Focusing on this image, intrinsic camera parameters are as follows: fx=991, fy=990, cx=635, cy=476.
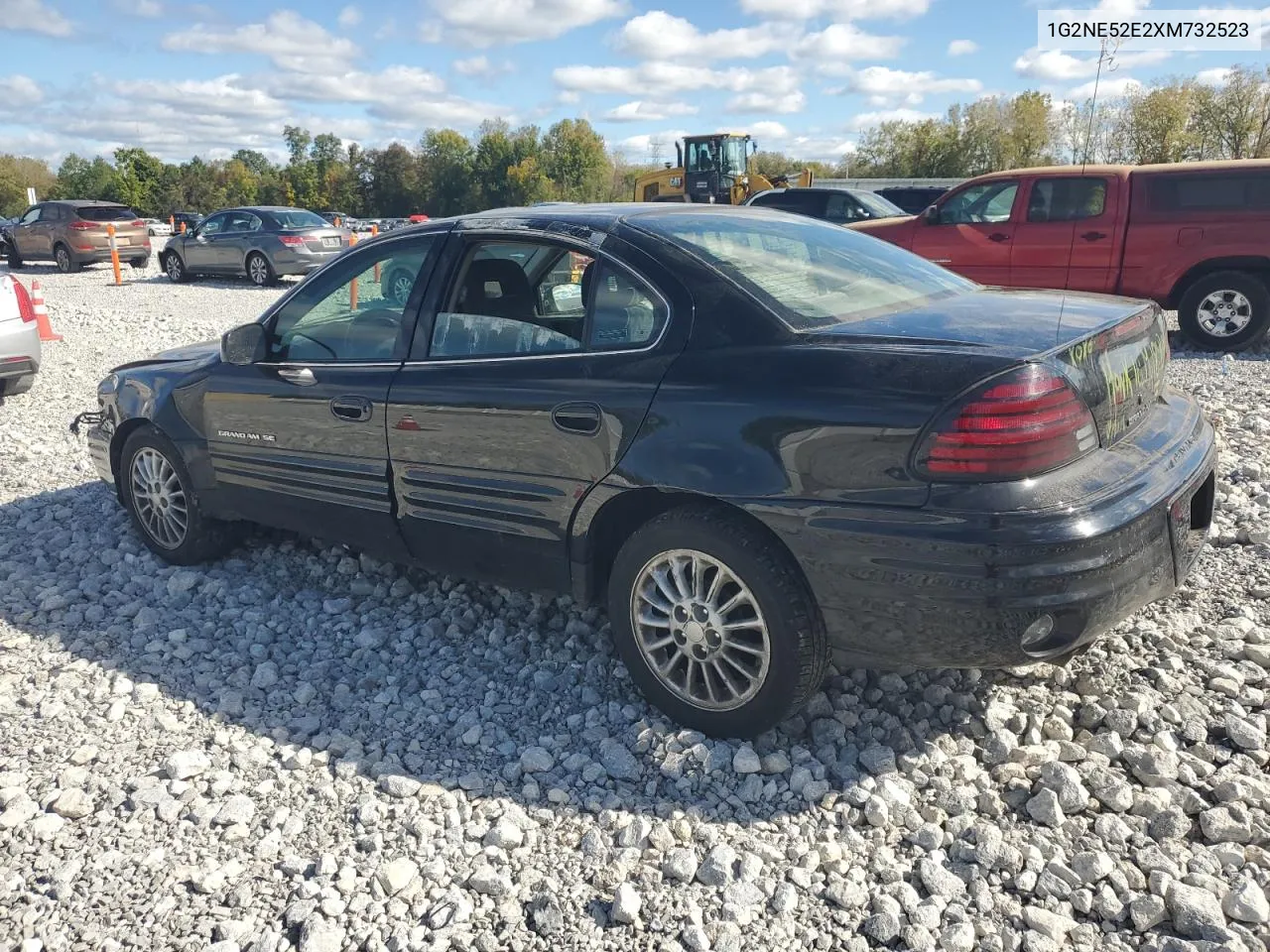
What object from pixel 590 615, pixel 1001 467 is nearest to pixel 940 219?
pixel 590 615

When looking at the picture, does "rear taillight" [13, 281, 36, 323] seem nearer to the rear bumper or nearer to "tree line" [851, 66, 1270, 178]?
the rear bumper

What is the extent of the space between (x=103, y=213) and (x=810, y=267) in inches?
999

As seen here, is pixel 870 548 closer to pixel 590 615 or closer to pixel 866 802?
pixel 866 802

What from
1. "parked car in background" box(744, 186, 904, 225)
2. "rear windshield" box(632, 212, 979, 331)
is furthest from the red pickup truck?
"rear windshield" box(632, 212, 979, 331)

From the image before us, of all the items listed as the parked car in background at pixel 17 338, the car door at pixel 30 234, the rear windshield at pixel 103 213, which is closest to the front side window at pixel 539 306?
→ the parked car in background at pixel 17 338

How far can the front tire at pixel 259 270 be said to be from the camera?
19062 millimetres

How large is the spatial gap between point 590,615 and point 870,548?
1659 millimetres

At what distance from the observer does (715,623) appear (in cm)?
306

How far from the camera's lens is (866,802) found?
285 cm

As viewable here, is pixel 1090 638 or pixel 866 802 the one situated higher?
pixel 1090 638

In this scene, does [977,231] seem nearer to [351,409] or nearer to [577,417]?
[351,409]

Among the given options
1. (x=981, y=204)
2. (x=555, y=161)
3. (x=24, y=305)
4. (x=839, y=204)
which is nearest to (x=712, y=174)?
(x=839, y=204)

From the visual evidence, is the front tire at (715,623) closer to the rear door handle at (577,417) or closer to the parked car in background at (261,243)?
the rear door handle at (577,417)

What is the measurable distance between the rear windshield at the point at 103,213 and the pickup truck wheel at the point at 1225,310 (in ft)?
77.7
